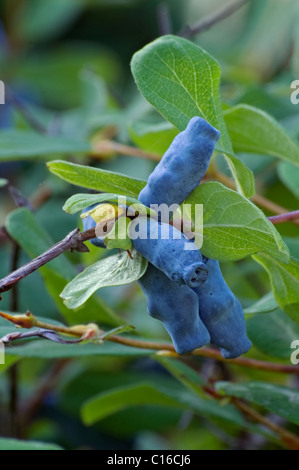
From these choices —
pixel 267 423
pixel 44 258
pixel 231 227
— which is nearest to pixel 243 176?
pixel 231 227

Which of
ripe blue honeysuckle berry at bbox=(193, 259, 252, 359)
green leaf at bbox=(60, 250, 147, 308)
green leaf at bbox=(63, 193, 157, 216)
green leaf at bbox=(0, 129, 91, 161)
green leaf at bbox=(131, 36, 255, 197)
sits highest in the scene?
green leaf at bbox=(131, 36, 255, 197)

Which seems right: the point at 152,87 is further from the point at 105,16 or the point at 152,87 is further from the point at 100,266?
the point at 105,16

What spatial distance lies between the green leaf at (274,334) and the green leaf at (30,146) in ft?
1.19

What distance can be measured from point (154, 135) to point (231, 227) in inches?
12.8

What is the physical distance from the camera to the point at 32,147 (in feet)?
3.04

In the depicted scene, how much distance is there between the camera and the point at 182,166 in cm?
49

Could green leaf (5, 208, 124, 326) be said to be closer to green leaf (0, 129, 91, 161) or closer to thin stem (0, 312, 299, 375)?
thin stem (0, 312, 299, 375)

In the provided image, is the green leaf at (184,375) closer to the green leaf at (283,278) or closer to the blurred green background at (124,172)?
the blurred green background at (124,172)

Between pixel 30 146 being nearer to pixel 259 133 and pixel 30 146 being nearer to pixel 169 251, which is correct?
pixel 259 133

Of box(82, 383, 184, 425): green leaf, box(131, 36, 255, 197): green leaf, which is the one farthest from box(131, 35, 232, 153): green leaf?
box(82, 383, 184, 425): green leaf

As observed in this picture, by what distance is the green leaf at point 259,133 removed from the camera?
2.30ft

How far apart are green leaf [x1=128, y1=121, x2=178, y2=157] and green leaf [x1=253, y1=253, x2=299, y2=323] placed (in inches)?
9.9

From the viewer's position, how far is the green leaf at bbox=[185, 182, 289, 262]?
0.50 meters
